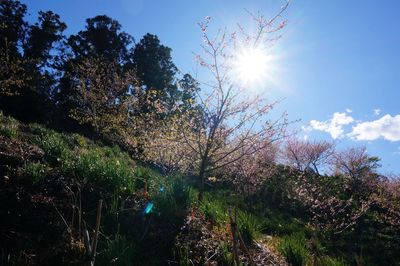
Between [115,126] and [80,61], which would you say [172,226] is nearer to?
[115,126]

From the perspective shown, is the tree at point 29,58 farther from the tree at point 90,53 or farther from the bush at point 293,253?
the bush at point 293,253

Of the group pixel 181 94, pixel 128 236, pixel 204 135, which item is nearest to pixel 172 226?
pixel 128 236

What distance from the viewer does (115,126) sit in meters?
21.2

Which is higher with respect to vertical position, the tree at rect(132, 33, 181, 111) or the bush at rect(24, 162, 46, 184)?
the tree at rect(132, 33, 181, 111)

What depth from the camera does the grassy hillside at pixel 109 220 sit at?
460cm

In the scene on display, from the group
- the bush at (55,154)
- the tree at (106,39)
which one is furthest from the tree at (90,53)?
the bush at (55,154)

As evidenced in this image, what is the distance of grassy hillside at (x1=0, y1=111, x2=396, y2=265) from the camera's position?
4.60 metres

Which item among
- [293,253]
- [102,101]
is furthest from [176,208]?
[102,101]

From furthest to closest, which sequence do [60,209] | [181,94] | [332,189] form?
1. [181,94]
2. [332,189]
3. [60,209]

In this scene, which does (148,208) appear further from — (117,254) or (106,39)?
(106,39)

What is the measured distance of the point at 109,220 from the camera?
18.0 ft

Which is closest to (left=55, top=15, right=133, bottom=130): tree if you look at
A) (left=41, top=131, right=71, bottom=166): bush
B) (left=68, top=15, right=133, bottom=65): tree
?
(left=68, top=15, right=133, bottom=65): tree

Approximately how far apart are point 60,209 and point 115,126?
1616 cm

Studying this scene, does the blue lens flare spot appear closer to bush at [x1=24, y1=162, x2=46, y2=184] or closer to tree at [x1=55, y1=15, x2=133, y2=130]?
bush at [x1=24, y1=162, x2=46, y2=184]
